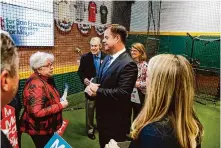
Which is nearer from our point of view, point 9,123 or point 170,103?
point 170,103

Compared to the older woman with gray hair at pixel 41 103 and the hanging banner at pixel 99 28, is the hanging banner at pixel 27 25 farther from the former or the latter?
the older woman with gray hair at pixel 41 103

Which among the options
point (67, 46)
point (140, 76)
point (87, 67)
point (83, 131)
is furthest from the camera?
point (67, 46)

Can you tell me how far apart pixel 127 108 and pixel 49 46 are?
3451 millimetres

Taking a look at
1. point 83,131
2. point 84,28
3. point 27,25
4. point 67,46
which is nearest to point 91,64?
point 83,131

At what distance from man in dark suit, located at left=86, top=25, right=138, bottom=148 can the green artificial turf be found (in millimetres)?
1069

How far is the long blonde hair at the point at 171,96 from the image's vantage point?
94cm

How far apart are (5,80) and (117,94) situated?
3.88ft

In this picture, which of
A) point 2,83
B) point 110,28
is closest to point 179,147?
point 2,83

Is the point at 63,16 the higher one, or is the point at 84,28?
the point at 63,16

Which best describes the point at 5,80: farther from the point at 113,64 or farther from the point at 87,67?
the point at 87,67

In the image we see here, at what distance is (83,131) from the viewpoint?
3.27 meters

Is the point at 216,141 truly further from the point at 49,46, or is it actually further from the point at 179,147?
the point at 49,46

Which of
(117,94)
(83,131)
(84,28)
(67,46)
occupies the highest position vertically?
(84,28)

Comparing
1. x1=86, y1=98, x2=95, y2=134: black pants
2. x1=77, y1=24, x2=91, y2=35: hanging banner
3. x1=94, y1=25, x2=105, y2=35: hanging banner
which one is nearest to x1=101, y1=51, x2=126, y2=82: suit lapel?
x1=86, y1=98, x2=95, y2=134: black pants
